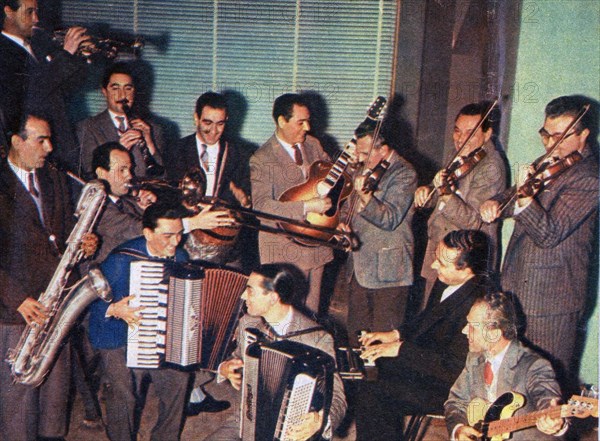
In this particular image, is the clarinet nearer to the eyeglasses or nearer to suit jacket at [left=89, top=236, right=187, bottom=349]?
suit jacket at [left=89, top=236, right=187, bottom=349]

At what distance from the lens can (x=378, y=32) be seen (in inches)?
159

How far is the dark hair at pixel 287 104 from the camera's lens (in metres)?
3.80

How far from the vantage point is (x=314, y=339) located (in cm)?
305

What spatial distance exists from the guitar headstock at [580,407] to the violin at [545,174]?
1152mm

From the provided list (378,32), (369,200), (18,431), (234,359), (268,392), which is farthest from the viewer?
(378,32)

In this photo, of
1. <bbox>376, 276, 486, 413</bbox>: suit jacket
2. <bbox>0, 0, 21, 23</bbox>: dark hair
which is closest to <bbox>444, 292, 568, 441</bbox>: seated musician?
<bbox>376, 276, 486, 413</bbox>: suit jacket

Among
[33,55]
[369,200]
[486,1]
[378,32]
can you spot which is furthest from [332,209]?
[33,55]

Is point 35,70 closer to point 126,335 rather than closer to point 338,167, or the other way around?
point 126,335

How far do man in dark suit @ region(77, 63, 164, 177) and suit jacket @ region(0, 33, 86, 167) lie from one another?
9 centimetres

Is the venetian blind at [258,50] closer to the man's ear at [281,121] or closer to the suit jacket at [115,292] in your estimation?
the man's ear at [281,121]

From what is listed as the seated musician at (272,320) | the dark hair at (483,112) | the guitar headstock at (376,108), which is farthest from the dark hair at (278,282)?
the dark hair at (483,112)

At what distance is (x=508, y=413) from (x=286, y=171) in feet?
6.37

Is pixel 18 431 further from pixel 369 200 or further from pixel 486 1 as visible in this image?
pixel 486 1

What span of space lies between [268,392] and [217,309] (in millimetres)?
622
